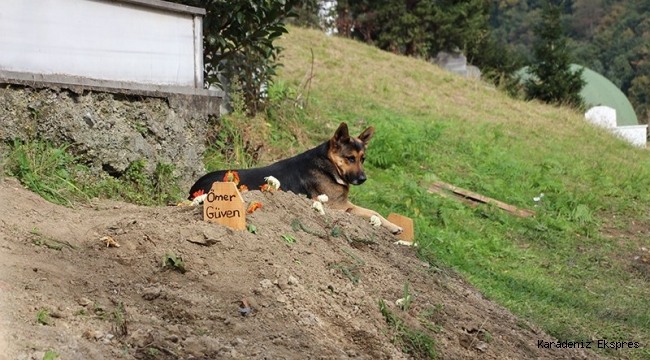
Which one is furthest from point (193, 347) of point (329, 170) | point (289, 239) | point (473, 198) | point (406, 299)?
point (473, 198)

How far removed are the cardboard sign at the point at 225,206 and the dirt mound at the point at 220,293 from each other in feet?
0.35

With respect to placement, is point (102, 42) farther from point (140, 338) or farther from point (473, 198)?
point (473, 198)

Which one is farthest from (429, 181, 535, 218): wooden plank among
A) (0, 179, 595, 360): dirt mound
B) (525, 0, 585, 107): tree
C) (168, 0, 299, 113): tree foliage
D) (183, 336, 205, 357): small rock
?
(525, 0, 585, 107): tree

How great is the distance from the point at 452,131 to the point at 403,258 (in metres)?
10.0

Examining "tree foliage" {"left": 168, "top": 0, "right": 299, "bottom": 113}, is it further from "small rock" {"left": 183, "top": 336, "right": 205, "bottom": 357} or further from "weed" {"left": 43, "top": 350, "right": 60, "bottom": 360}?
"weed" {"left": 43, "top": 350, "right": 60, "bottom": 360}

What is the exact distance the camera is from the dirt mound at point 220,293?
3982 millimetres

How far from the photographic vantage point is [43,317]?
3.89 metres

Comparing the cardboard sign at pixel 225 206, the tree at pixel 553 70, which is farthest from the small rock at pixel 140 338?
the tree at pixel 553 70

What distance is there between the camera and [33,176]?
625 cm

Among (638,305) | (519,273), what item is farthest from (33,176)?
(638,305)

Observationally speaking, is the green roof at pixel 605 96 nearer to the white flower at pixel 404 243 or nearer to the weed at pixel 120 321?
the white flower at pixel 404 243

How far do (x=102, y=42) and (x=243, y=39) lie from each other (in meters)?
3.62

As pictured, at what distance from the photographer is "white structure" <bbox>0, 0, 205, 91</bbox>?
7.30 metres

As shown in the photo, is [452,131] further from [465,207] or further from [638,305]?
[638,305]
